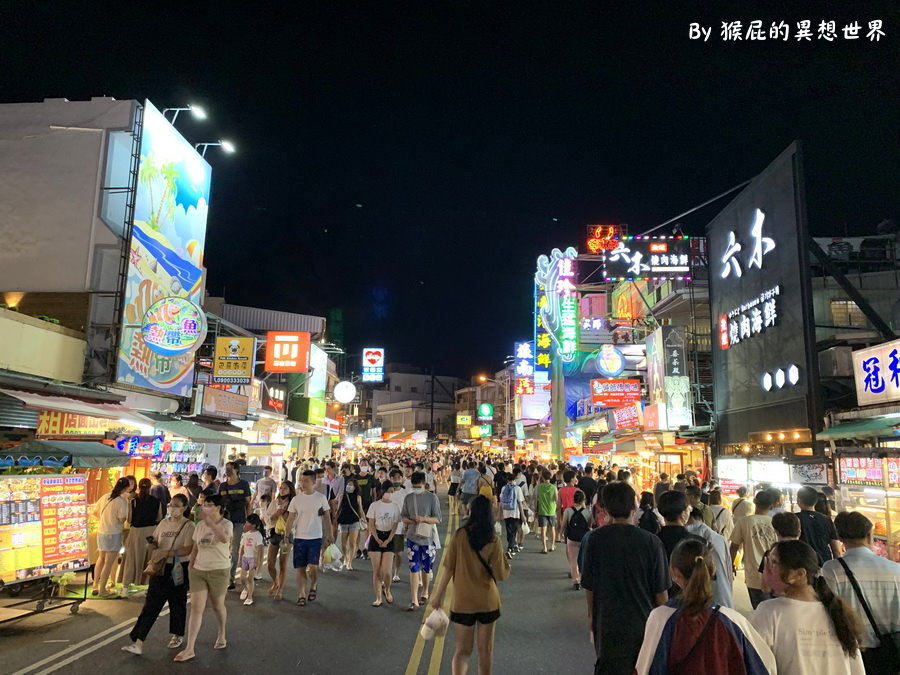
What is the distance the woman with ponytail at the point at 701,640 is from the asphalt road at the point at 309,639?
3922 mm

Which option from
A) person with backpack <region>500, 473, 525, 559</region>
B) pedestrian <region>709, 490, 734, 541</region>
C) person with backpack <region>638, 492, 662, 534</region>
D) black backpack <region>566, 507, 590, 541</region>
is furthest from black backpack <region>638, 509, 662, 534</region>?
person with backpack <region>500, 473, 525, 559</region>

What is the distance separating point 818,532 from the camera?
657cm

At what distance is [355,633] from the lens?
7426 mm

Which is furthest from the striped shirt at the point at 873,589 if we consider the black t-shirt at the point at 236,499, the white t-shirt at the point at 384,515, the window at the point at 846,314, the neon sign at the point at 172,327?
the window at the point at 846,314

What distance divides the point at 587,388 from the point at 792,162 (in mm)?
26720

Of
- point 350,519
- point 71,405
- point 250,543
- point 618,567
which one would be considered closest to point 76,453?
point 71,405

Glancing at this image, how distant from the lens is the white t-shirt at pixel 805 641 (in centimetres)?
290

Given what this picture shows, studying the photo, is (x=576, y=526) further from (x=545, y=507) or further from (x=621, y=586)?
(x=621, y=586)

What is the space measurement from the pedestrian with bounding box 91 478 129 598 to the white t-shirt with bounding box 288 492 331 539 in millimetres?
2883

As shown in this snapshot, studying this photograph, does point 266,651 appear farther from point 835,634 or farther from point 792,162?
point 792,162

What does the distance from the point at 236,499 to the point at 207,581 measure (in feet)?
12.3

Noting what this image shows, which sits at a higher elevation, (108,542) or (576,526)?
(576,526)

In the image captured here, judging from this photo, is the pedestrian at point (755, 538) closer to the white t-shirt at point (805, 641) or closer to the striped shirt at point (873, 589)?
the striped shirt at point (873, 589)

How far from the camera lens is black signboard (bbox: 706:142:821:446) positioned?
15297 millimetres
